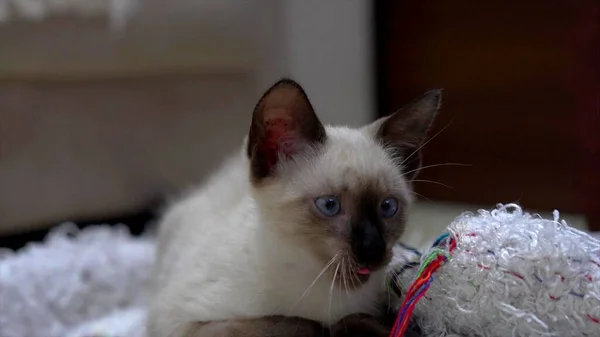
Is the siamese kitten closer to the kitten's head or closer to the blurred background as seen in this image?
the kitten's head

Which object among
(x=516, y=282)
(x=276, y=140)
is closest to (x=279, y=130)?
(x=276, y=140)

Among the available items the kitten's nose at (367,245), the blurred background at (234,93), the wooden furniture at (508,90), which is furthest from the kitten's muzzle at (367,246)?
the wooden furniture at (508,90)

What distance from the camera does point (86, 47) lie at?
170 centimetres

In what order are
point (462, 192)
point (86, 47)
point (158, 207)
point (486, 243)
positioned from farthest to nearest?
point (462, 192)
point (158, 207)
point (86, 47)
point (486, 243)

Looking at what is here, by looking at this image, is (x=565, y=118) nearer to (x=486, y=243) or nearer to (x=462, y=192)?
(x=462, y=192)

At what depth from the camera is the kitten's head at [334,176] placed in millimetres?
834

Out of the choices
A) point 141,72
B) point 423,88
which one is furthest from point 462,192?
point 141,72

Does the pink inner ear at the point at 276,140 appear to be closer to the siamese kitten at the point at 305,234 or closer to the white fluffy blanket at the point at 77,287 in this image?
the siamese kitten at the point at 305,234

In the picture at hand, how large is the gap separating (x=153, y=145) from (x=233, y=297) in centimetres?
116

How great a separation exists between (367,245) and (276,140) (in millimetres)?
213

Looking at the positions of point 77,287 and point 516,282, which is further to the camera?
point 77,287

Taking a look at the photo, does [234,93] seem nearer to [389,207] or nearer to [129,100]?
[129,100]

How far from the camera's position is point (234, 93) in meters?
2.04

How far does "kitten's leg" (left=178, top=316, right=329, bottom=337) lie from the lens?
867mm
